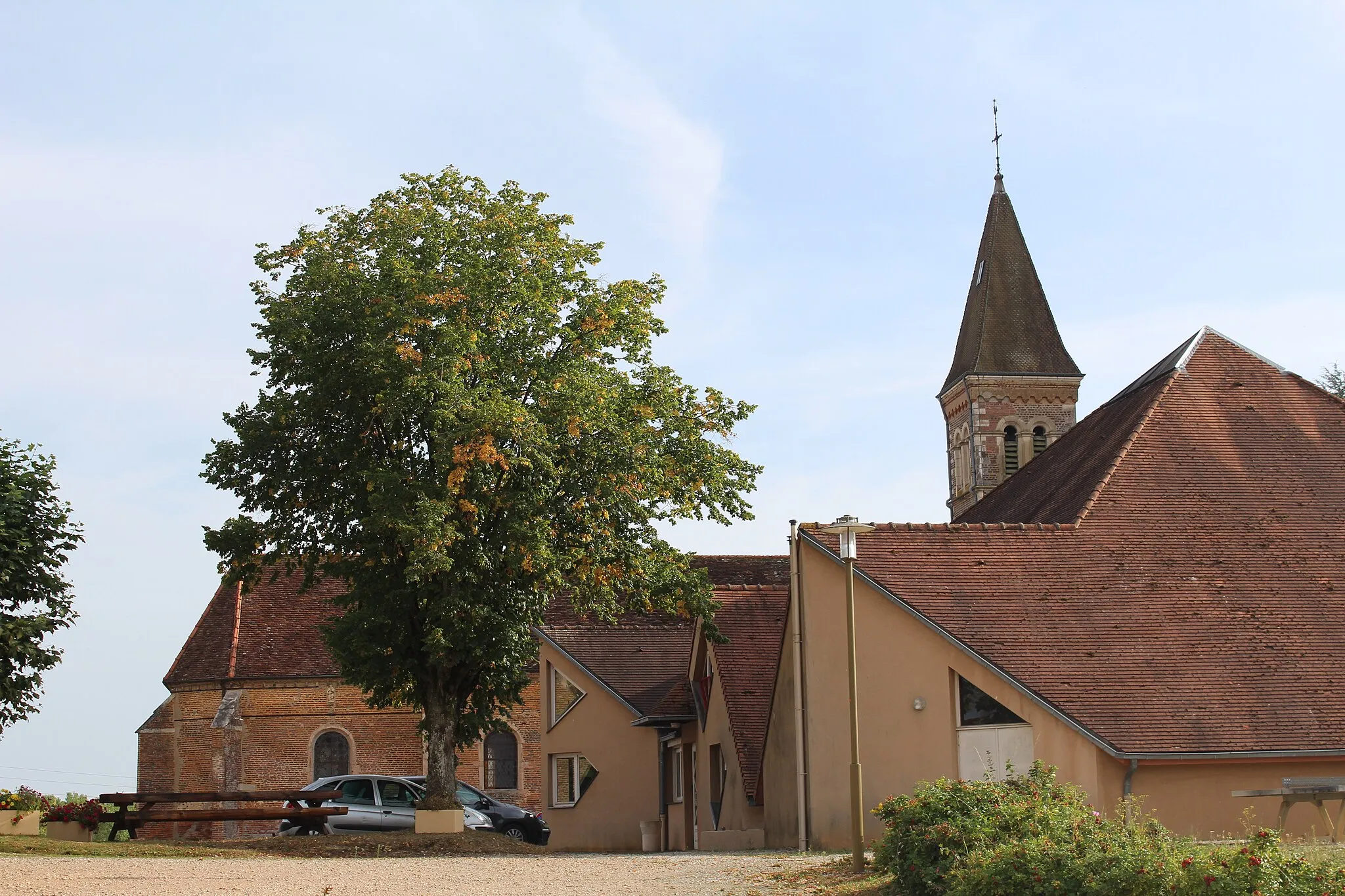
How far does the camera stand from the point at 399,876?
17.1 meters

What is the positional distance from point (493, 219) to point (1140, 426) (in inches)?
485

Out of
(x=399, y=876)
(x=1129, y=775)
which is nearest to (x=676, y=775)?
(x=1129, y=775)

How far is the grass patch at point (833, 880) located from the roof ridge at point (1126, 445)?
9.90 m

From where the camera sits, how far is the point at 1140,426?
1072 inches

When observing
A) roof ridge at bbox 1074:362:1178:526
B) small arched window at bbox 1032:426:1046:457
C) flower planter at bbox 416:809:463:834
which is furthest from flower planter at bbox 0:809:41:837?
small arched window at bbox 1032:426:1046:457

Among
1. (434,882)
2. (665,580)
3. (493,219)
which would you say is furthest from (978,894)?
(493,219)

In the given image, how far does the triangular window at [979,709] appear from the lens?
856 inches

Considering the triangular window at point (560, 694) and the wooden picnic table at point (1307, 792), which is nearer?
the wooden picnic table at point (1307, 792)

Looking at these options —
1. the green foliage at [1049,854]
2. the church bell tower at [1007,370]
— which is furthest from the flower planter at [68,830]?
the church bell tower at [1007,370]

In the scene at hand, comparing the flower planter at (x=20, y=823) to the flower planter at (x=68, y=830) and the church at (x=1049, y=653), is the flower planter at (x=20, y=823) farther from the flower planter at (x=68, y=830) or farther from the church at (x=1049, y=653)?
the church at (x=1049, y=653)

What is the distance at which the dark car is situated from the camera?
1259 inches

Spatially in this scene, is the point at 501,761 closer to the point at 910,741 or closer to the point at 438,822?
the point at 438,822

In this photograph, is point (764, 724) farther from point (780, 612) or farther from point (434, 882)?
point (434, 882)

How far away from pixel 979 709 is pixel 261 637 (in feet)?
96.5
